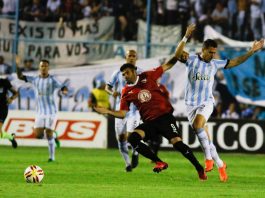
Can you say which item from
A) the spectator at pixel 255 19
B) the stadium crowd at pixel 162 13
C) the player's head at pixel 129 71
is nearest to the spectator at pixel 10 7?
the stadium crowd at pixel 162 13

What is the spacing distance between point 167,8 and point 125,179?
40.7 ft

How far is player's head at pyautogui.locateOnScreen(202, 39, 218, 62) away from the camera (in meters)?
14.1

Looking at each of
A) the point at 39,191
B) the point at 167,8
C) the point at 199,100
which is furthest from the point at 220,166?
the point at 167,8

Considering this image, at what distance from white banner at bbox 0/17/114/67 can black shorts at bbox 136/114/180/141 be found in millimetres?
11221

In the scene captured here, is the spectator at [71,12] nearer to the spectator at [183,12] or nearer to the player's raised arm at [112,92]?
the spectator at [183,12]

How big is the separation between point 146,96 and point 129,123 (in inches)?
105

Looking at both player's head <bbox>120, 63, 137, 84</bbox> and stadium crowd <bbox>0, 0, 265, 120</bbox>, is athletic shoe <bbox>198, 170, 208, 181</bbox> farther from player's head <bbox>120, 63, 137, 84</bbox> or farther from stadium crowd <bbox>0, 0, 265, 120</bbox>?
stadium crowd <bbox>0, 0, 265, 120</bbox>

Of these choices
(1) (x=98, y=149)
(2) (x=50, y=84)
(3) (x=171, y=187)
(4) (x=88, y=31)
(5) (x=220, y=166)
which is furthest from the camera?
(4) (x=88, y=31)

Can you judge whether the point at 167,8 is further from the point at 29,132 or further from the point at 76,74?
the point at 29,132

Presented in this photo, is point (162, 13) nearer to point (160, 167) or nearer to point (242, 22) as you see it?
point (242, 22)

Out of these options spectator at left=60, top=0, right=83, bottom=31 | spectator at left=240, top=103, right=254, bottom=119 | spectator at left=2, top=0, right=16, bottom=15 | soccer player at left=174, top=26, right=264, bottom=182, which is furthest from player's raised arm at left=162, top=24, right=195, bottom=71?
spectator at left=2, top=0, right=16, bottom=15

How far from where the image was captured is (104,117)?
24.9 m

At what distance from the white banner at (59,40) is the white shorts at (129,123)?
829 cm

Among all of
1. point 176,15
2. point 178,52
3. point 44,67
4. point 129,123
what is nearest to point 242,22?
point 176,15
